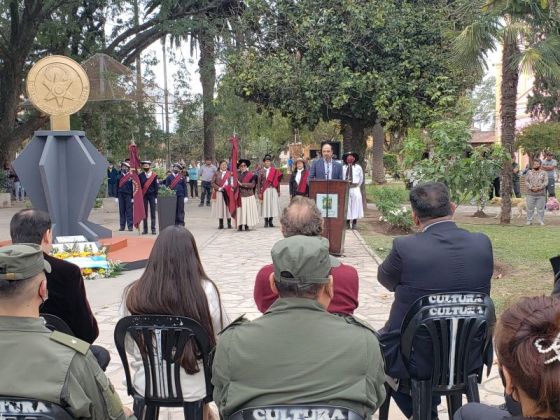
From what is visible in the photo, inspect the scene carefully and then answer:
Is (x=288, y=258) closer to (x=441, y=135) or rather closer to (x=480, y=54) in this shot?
(x=441, y=135)

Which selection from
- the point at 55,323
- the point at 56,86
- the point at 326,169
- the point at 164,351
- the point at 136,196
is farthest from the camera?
the point at 136,196

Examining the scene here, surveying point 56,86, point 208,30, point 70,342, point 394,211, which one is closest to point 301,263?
point 70,342

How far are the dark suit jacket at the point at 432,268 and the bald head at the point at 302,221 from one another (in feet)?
2.16

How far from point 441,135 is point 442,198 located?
6.51 meters

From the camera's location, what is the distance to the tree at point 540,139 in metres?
30.1

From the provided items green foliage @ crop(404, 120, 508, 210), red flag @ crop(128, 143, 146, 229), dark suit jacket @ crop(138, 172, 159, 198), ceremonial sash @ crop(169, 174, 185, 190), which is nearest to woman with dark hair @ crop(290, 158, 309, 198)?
ceremonial sash @ crop(169, 174, 185, 190)

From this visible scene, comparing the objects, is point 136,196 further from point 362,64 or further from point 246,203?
point 362,64

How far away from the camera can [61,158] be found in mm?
10734

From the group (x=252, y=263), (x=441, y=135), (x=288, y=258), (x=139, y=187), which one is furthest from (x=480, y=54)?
(x=288, y=258)

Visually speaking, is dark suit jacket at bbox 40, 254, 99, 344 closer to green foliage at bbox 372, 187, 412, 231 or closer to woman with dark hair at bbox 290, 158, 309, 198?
green foliage at bbox 372, 187, 412, 231

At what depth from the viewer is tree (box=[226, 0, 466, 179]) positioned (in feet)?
54.2

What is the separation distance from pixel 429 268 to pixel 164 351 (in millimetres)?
1596

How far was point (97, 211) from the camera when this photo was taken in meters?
21.4

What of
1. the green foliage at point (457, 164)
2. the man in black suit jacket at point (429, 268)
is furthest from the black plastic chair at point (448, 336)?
the green foliage at point (457, 164)
